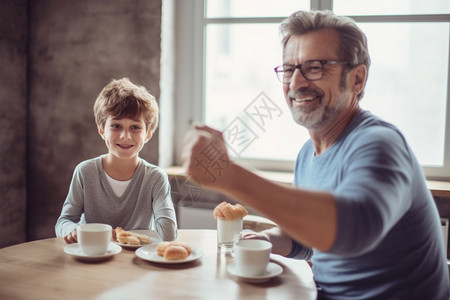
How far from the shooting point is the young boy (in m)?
1.87

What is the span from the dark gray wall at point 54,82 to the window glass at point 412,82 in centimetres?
130

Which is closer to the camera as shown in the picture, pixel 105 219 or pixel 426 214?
pixel 426 214

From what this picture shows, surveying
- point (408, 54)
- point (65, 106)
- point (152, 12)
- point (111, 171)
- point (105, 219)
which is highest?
point (152, 12)

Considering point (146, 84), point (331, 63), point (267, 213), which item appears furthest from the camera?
point (146, 84)

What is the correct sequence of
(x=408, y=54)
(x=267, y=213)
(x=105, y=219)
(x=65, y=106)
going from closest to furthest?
1. (x=267, y=213)
2. (x=105, y=219)
3. (x=408, y=54)
4. (x=65, y=106)

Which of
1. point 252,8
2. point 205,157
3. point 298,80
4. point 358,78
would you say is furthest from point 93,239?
point 252,8

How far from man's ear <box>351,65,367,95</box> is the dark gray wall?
1620mm

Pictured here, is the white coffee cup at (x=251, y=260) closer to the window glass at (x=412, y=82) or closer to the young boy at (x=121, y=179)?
the young boy at (x=121, y=179)

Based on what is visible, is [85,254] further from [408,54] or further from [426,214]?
[408,54]

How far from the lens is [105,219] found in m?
1.88

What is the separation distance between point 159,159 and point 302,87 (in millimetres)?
1617

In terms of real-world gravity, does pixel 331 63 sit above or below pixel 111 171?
above

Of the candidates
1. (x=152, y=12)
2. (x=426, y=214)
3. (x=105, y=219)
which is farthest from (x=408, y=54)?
(x=105, y=219)

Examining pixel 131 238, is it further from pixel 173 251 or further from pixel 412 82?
pixel 412 82
